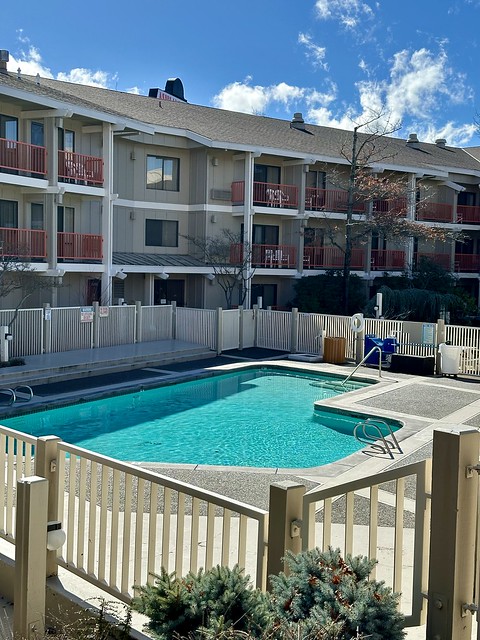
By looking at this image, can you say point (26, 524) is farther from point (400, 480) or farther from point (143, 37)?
point (143, 37)

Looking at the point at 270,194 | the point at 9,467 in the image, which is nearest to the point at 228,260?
the point at 270,194

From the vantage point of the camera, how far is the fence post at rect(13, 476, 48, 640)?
4.89m

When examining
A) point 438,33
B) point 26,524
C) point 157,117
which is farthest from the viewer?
point 438,33

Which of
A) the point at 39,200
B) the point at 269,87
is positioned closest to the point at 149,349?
the point at 39,200

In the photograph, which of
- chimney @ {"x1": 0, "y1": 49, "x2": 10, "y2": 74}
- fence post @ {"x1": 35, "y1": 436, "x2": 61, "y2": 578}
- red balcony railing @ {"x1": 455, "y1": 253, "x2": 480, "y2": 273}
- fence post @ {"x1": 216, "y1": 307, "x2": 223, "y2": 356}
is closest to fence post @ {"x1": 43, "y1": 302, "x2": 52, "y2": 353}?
fence post @ {"x1": 216, "y1": 307, "x2": 223, "y2": 356}

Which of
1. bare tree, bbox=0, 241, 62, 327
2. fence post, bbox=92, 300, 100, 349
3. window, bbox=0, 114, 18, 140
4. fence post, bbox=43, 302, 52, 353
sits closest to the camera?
bare tree, bbox=0, 241, 62, 327

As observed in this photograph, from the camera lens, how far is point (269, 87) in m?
62.2

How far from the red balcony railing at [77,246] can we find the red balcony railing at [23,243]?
46.8 inches

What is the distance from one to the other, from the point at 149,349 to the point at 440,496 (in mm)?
20307

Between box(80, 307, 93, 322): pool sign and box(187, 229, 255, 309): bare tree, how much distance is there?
28.5ft

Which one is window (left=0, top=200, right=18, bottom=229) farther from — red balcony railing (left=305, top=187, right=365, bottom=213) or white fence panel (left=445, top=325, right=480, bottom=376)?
white fence panel (left=445, top=325, right=480, bottom=376)

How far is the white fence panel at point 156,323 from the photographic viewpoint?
25.6 metres

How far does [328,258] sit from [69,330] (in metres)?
15.9

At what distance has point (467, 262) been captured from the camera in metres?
40.5
